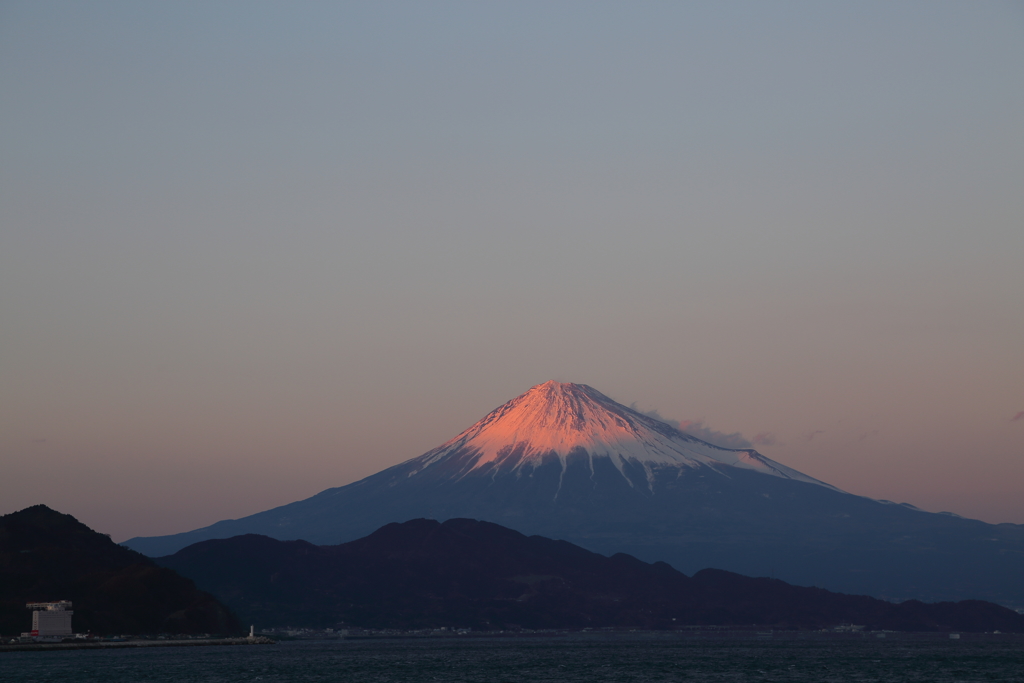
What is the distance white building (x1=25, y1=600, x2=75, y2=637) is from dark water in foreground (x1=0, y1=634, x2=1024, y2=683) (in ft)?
15.6

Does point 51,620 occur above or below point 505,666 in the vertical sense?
above

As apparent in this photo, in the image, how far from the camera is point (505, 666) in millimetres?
155000

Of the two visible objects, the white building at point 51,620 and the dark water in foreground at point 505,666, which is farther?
the white building at point 51,620

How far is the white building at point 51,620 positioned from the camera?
187 metres

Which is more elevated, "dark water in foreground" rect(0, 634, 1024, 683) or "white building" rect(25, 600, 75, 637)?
"white building" rect(25, 600, 75, 637)

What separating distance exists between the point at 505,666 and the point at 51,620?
3125 inches

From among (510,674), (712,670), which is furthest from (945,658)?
(510,674)

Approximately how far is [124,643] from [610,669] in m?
90.2

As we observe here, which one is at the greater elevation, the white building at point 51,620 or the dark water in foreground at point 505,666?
the white building at point 51,620

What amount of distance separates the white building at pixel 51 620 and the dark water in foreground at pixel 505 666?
15.6 ft

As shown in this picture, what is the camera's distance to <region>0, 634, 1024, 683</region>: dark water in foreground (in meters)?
132

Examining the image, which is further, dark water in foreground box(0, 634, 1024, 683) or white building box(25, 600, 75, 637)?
white building box(25, 600, 75, 637)

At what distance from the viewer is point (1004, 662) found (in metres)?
169

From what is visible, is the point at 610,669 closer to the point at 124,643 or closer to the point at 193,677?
the point at 193,677
